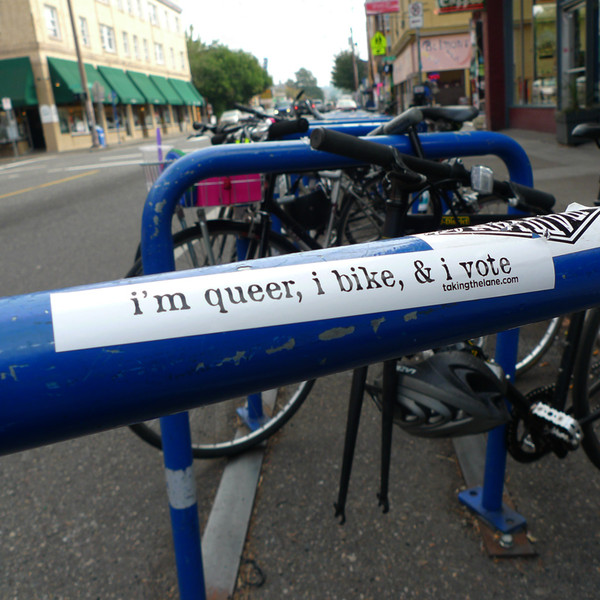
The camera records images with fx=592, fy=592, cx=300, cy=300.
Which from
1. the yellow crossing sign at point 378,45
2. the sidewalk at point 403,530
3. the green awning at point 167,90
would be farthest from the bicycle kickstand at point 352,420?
the green awning at point 167,90

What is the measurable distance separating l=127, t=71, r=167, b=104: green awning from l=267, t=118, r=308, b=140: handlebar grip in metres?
46.9

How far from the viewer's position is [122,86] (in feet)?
137

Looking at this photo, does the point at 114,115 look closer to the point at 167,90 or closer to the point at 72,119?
the point at 72,119

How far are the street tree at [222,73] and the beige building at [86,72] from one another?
36.1 ft

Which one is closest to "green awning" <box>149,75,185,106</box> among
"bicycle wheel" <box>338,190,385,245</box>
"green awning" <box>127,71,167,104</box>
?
"green awning" <box>127,71,167,104</box>

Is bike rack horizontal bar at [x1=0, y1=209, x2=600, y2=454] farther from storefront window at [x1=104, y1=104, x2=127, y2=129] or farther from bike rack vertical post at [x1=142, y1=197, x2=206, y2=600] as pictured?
storefront window at [x1=104, y1=104, x2=127, y2=129]

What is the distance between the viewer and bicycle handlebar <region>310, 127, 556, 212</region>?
46.9 inches

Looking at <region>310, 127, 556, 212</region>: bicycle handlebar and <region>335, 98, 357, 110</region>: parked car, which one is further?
<region>335, 98, 357, 110</region>: parked car

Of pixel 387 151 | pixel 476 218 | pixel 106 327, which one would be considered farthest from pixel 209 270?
pixel 476 218

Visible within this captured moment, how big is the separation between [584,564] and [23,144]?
37138 mm

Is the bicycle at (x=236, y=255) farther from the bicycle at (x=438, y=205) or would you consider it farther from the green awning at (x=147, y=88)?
the green awning at (x=147, y=88)

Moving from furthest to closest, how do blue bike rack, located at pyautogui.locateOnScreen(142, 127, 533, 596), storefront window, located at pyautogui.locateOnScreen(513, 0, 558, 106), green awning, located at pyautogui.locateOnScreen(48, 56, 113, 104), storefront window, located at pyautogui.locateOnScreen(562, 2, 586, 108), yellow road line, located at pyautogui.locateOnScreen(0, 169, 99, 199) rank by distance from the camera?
green awning, located at pyautogui.locateOnScreen(48, 56, 113, 104)
storefront window, located at pyautogui.locateOnScreen(513, 0, 558, 106)
yellow road line, located at pyautogui.locateOnScreen(0, 169, 99, 199)
storefront window, located at pyautogui.locateOnScreen(562, 2, 586, 108)
blue bike rack, located at pyautogui.locateOnScreen(142, 127, 533, 596)

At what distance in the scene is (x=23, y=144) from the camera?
1325 inches

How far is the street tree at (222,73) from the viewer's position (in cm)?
6706
